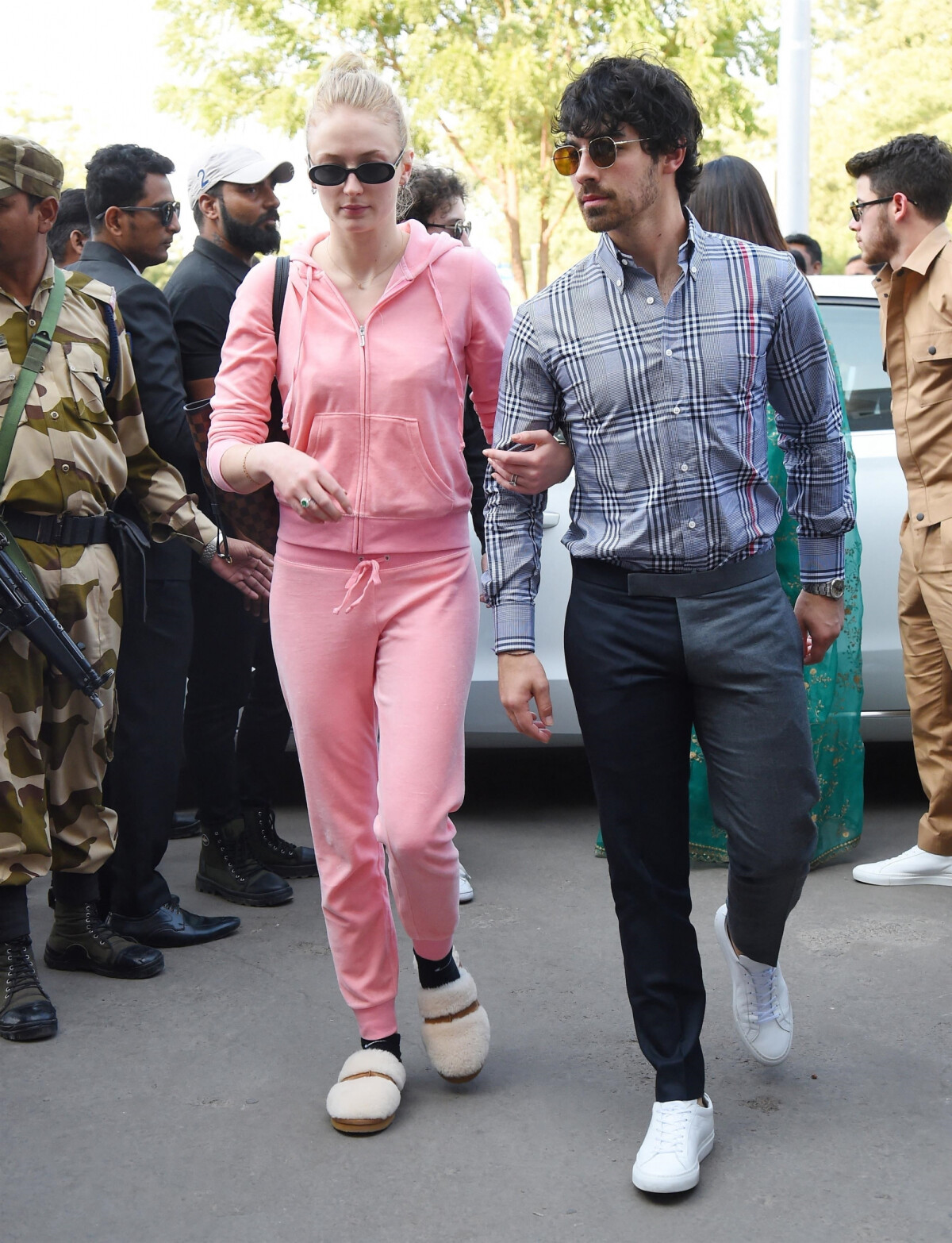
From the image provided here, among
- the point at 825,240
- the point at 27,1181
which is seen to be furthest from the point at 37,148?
the point at 825,240

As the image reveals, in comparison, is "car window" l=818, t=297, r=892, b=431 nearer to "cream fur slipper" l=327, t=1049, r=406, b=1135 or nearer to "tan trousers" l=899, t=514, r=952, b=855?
"tan trousers" l=899, t=514, r=952, b=855

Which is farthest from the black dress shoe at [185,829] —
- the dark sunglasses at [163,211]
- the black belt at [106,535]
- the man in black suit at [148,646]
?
the dark sunglasses at [163,211]

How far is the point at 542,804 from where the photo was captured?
19.2 ft

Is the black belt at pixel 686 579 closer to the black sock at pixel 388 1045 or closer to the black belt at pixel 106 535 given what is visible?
the black sock at pixel 388 1045

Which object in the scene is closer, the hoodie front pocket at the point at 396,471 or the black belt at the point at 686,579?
the black belt at the point at 686,579

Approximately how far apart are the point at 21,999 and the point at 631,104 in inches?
100

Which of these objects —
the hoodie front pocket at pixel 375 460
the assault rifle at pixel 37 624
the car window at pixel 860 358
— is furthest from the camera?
the car window at pixel 860 358

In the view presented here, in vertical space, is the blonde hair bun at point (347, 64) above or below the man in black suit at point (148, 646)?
above

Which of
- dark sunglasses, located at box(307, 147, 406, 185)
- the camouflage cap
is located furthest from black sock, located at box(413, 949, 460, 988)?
the camouflage cap

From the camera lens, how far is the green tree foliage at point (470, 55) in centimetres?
1822

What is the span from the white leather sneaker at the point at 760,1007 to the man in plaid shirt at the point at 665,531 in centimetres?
24

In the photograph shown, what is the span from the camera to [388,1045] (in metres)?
3.32

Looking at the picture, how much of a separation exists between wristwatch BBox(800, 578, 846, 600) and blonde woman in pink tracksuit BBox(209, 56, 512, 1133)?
0.70 metres

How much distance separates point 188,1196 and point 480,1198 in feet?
1.82
